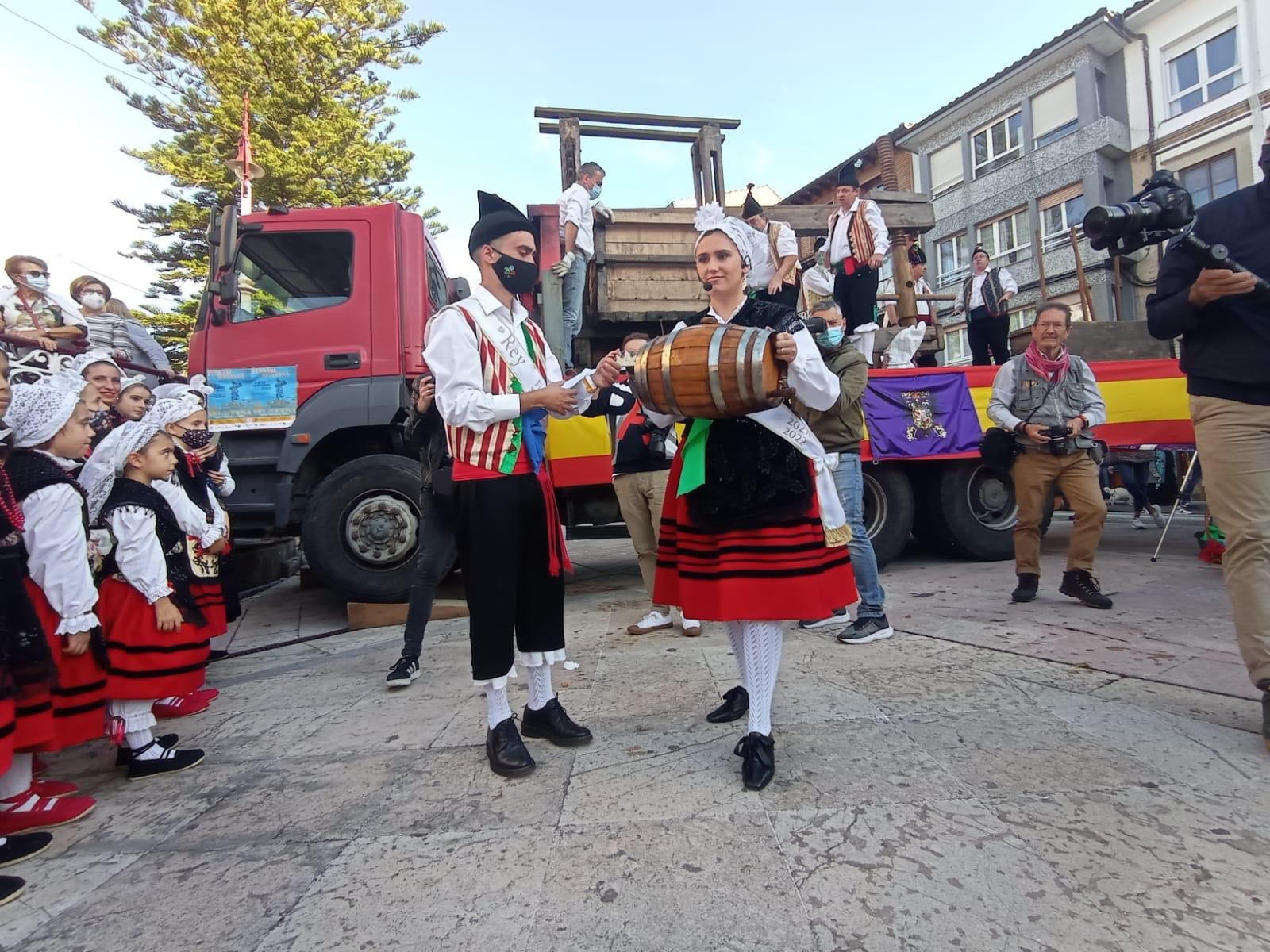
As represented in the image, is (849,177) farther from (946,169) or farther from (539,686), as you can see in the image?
(946,169)

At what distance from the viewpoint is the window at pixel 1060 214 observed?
17.9m

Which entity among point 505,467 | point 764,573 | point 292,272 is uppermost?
point 292,272

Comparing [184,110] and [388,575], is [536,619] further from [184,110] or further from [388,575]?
[184,110]

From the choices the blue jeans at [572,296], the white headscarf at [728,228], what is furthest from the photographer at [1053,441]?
the blue jeans at [572,296]

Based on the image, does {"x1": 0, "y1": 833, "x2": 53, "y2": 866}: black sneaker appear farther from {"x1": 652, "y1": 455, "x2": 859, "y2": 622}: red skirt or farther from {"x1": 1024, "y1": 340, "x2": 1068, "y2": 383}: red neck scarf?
{"x1": 1024, "y1": 340, "x2": 1068, "y2": 383}: red neck scarf

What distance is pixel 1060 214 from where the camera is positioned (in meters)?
18.6

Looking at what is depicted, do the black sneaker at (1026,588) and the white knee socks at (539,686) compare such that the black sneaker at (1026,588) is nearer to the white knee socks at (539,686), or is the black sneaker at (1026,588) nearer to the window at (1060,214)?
the white knee socks at (539,686)

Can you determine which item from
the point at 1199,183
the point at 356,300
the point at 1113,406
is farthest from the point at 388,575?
the point at 1199,183

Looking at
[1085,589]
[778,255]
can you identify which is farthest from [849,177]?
[1085,589]

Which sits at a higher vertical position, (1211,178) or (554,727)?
(1211,178)

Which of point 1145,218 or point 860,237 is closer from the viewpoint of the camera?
→ point 1145,218

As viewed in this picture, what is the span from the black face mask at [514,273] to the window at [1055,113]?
68.7 feet

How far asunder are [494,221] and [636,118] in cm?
604

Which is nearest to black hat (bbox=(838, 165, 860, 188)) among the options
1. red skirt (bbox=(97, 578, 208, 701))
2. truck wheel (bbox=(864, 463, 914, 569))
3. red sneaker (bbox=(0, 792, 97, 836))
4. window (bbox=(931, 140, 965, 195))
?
truck wheel (bbox=(864, 463, 914, 569))
